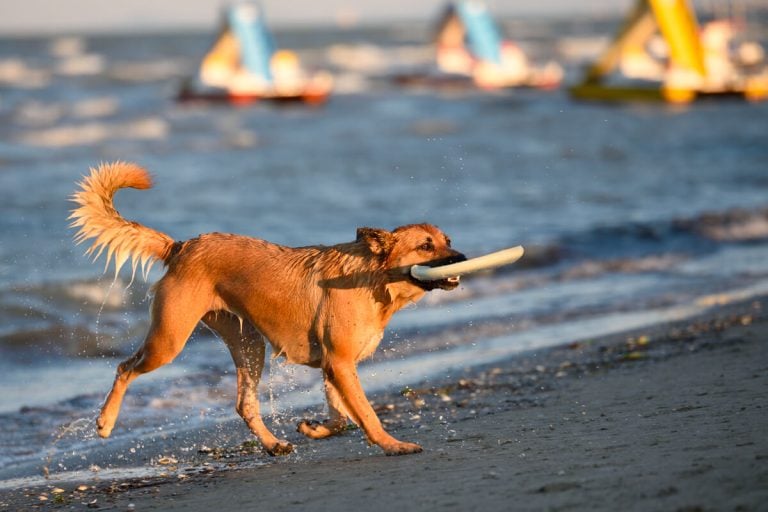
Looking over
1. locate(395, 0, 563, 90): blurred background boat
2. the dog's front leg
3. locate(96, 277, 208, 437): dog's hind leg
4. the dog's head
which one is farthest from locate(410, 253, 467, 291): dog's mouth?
locate(395, 0, 563, 90): blurred background boat

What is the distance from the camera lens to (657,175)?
2488 cm

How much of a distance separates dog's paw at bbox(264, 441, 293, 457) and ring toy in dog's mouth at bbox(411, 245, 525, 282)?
142 cm

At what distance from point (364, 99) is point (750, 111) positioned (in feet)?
65.5

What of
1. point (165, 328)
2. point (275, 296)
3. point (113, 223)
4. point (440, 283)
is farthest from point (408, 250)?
point (113, 223)

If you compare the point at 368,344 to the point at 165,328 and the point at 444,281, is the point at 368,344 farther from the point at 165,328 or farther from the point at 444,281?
the point at 165,328

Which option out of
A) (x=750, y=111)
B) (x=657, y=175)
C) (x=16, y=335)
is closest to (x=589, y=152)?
(x=657, y=175)

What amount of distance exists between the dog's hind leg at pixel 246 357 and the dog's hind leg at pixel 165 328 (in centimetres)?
34

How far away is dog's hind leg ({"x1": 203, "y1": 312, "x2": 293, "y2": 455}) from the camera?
24.0 feet

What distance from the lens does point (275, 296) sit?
274 inches

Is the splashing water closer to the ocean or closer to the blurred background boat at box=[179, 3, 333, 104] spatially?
the ocean

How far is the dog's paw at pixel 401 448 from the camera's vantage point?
6.46 metres

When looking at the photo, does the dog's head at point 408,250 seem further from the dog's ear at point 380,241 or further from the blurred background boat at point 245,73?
the blurred background boat at point 245,73

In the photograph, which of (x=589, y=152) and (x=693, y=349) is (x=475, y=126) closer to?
(x=589, y=152)

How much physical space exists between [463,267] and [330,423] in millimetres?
1561
